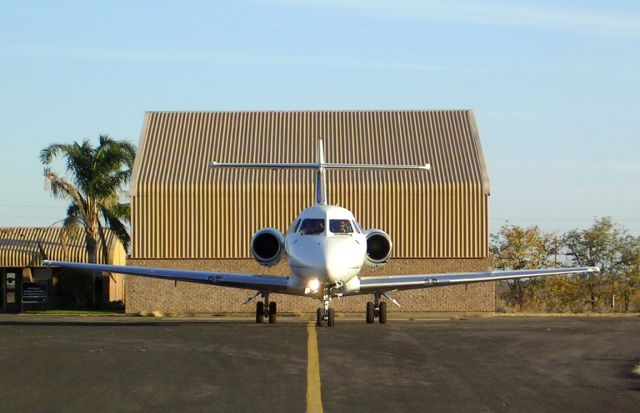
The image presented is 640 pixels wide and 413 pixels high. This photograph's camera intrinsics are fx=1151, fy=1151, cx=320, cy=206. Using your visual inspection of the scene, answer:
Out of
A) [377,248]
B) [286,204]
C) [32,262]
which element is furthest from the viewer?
[32,262]

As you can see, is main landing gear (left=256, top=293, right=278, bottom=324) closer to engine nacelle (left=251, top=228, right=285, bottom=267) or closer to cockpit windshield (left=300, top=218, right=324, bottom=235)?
engine nacelle (left=251, top=228, right=285, bottom=267)

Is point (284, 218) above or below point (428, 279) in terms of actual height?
above

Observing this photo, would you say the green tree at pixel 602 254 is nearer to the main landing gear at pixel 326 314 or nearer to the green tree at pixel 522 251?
the green tree at pixel 522 251

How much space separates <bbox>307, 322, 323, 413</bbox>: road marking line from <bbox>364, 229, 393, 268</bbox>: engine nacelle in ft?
27.9

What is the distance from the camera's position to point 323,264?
27.5 meters

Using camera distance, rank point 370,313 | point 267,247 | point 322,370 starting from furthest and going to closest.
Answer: point 267,247 → point 370,313 → point 322,370

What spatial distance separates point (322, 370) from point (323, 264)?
1075cm

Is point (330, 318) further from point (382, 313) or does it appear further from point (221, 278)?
point (221, 278)

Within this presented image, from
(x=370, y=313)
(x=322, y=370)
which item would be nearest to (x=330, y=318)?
(x=370, y=313)

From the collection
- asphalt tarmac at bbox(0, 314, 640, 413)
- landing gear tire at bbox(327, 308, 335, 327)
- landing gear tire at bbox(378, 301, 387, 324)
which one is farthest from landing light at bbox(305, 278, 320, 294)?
landing gear tire at bbox(378, 301, 387, 324)

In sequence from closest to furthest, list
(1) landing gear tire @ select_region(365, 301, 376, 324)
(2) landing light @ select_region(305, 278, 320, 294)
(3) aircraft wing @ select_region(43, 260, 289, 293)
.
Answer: (2) landing light @ select_region(305, 278, 320, 294) → (3) aircraft wing @ select_region(43, 260, 289, 293) → (1) landing gear tire @ select_region(365, 301, 376, 324)

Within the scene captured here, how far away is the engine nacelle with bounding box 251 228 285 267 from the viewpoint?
31562 mm

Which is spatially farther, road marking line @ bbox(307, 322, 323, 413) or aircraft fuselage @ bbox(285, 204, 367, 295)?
aircraft fuselage @ bbox(285, 204, 367, 295)

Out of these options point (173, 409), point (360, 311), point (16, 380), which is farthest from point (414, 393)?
point (360, 311)
